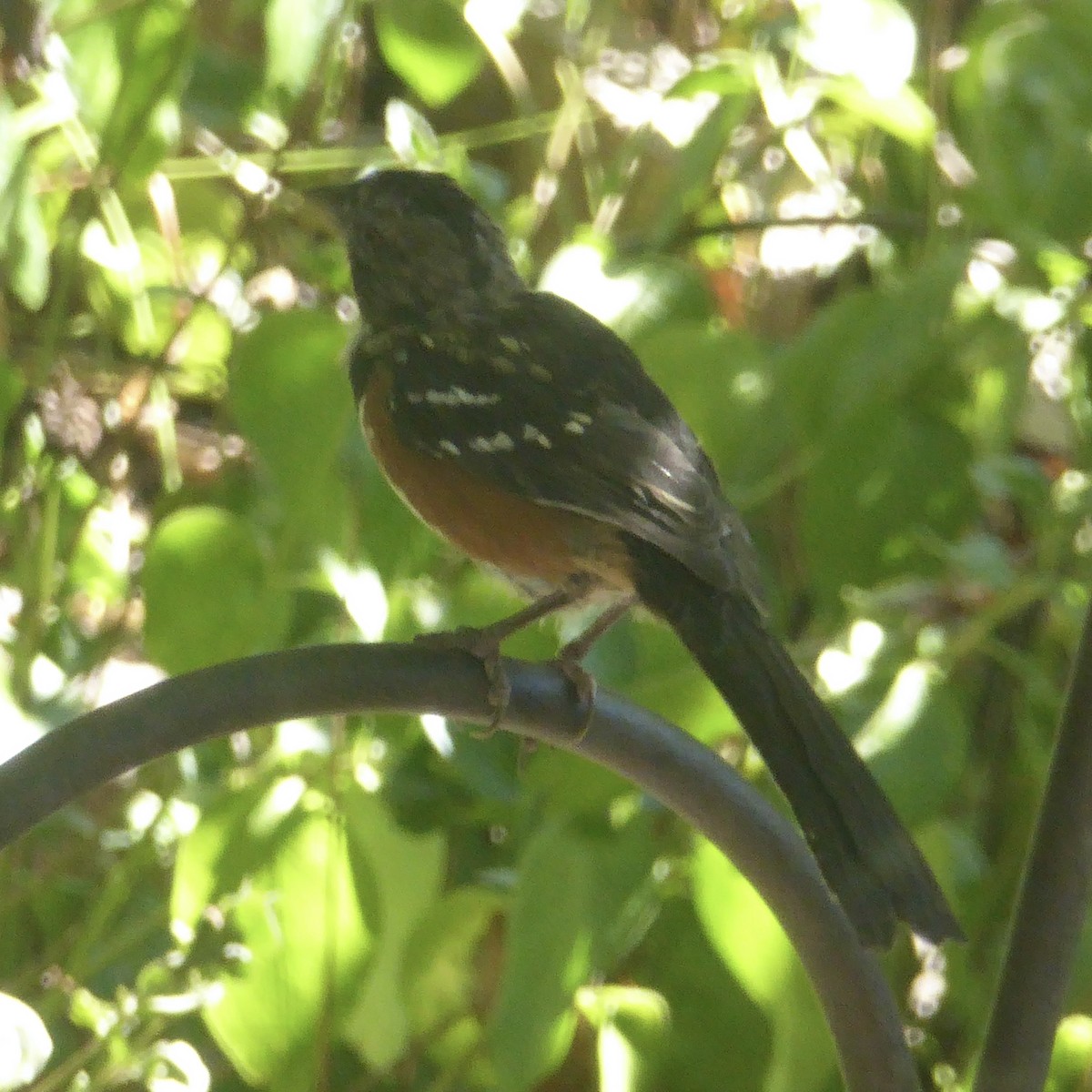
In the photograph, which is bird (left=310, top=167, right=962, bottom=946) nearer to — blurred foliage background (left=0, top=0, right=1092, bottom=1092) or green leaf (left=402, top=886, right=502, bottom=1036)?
blurred foliage background (left=0, top=0, right=1092, bottom=1092)

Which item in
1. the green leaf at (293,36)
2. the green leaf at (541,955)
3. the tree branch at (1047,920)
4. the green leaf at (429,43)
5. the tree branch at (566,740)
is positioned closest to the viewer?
the tree branch at (566,740)

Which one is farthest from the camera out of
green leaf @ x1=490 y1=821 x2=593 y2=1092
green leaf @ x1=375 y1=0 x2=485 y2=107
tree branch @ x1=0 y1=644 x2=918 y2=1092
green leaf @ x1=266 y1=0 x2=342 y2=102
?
green leaf @ x1=375 y1=0 x2=485 y2=107

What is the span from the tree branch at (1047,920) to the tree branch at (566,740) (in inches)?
4.0

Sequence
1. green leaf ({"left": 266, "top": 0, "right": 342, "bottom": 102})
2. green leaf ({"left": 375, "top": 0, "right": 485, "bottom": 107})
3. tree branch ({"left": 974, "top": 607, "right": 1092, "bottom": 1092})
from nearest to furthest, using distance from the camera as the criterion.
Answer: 1. tree branch ({"left": 974, "top": 607, "right": 1092, "bottom": 1092})
2. green leaf ({"left": 266, "top": 0, "right": 342, "bottom": 102})
3. green leaf ({"left": 375, "top": 0, "right": 485, "bottom": 107})

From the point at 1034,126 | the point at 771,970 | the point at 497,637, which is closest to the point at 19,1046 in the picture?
the point at 497,637

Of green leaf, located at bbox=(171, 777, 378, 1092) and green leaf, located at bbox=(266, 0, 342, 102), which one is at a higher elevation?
green leaf, located at bbox=(266, 0, 342, 102)

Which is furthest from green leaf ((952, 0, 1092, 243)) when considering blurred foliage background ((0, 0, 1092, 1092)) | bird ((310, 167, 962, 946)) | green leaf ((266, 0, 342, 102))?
green leaf ((266, 0, 342, 102))

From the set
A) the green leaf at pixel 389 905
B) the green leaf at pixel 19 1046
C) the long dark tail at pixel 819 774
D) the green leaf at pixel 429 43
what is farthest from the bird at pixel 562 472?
the green leaf at pixel 19 1046

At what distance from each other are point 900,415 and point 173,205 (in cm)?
108

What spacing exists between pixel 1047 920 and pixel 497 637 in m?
0.51

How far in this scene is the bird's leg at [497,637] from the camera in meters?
1.25

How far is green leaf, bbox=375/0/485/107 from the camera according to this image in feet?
5.70

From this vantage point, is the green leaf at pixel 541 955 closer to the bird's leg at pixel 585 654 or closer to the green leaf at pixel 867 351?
the bird's leg at pixel 585 654

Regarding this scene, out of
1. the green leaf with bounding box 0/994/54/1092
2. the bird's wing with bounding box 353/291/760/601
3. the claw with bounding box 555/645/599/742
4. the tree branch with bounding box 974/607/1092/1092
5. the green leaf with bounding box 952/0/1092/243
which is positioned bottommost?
the green leaf with bounding box 0/994/54/1092
